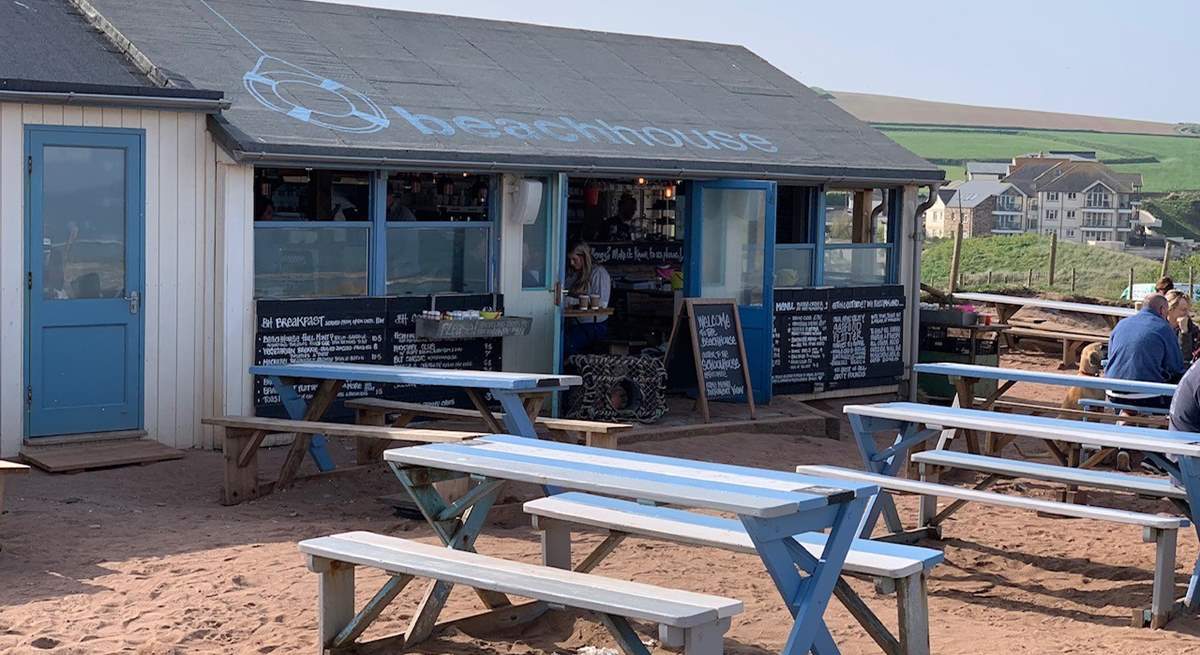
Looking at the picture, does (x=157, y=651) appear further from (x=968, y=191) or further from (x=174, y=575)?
(x=968, y=191)

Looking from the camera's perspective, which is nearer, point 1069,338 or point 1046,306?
point 1069,338

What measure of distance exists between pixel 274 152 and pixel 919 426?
15.7 ft

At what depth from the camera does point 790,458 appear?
39.6ft

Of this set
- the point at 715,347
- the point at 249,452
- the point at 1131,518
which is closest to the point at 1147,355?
the point at 715,347

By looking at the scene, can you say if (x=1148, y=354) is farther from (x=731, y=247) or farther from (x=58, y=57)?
(x=58, y=57)

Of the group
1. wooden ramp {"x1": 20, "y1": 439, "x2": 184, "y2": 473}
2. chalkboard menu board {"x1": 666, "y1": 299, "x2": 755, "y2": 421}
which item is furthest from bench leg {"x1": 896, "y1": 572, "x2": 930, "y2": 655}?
chalkboard menu board {"x1": 666, "y1": 299, "x2": 755, "y2": 421}

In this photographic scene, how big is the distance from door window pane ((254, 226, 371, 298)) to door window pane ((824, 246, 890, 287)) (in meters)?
5.30

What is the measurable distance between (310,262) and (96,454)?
2210mm

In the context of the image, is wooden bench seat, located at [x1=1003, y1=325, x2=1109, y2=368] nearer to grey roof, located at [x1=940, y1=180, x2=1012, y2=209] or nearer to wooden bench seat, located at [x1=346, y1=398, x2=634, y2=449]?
wooden bench seat, located at [x1=346, y1=398, x2=634, y2=449]

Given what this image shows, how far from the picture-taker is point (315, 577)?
24.2 feet

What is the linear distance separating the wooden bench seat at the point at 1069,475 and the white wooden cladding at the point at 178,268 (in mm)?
5042

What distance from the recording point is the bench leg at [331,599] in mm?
6117

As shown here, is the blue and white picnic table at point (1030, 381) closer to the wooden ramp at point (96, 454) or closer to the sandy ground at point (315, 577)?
the sandy ground at point (315, 577)

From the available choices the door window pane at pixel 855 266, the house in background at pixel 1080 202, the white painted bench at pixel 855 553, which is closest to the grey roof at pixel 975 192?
the house in background at pixel 1080 202
